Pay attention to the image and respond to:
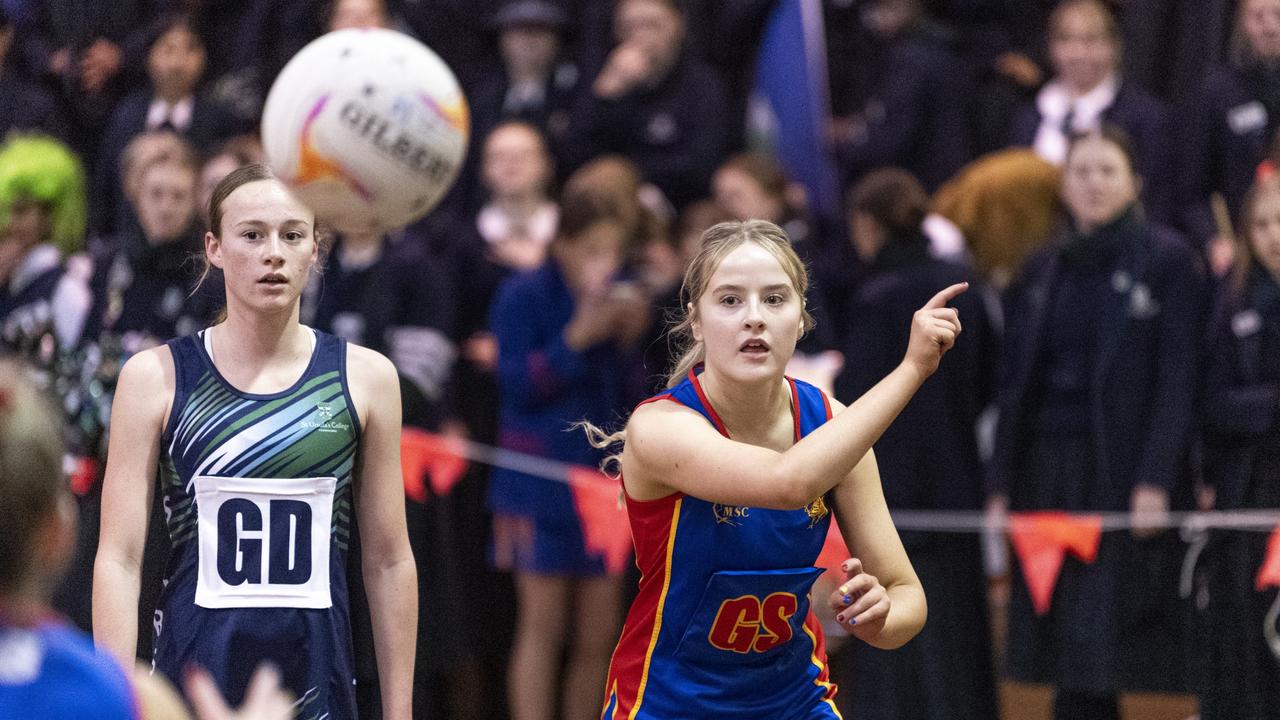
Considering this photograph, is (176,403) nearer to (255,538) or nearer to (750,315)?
(255,538)

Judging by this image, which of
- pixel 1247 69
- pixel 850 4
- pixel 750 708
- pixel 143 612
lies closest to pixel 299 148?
pixel 143 612

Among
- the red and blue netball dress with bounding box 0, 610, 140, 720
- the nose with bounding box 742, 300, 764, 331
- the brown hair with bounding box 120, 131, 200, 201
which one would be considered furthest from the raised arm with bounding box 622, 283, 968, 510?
Result: the brown hair with bounding box 120, 131, 200, 201

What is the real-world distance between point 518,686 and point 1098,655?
2.20 meters

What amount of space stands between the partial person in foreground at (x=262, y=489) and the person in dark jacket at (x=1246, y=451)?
3.13 metres

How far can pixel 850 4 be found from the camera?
27.9 ft

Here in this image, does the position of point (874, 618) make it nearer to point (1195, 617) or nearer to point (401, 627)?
point (401, 627)

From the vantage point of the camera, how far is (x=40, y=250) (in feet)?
23.8

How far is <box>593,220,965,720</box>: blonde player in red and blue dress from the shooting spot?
352cm

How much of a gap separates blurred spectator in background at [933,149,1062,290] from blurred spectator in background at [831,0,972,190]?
2.73 ft

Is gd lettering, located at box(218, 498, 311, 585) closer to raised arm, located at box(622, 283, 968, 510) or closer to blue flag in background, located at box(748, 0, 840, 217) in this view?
raised arm, located at box(622, 283, 968, 510)

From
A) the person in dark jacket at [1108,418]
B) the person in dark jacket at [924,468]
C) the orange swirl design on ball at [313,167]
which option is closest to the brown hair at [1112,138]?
the person in dark jacket at [1108,418]

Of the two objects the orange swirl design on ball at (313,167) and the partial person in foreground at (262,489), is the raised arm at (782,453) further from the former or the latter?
the orange swirl design on ball at (313,167)

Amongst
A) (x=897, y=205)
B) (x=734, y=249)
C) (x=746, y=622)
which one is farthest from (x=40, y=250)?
(x=746, y=622)

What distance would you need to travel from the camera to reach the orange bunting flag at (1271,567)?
5.67 meters
